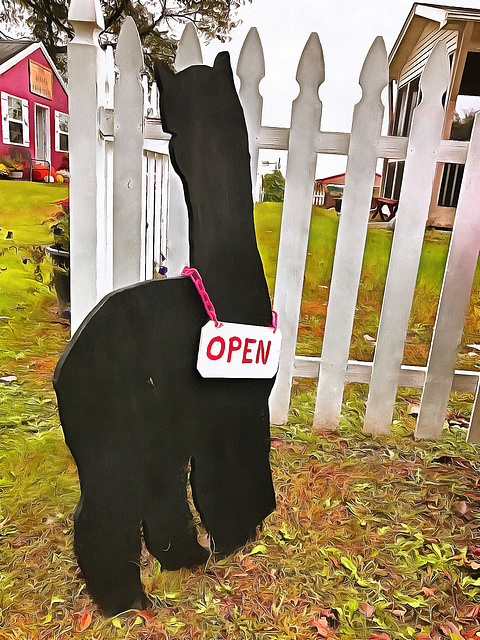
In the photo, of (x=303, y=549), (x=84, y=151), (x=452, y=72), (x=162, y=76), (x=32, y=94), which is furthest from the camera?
(x=452, y=72)

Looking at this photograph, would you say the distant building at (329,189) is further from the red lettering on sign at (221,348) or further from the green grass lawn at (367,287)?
the red lettering on sign at (221,348)

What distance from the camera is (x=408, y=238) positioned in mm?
1725

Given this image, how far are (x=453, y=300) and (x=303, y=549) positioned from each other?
1.13 m

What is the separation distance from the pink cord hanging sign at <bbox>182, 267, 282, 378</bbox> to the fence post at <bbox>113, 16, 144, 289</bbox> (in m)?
0.76

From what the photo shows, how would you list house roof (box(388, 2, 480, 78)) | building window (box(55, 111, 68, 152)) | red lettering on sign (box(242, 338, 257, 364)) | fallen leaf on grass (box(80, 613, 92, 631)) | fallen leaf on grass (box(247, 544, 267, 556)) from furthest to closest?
building window (box(55, 111, 68, 152))
house roof (box(388, 2, 480, 78))
fallen leaf on grass (box(247, 544, 267, 556))
red lettering on sign (box(242, 338, 257, 364))
fallen leaf on grass (box(80, 613, 92, 631))

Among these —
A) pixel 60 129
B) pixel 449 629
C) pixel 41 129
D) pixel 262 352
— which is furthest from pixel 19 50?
pixel 449 629

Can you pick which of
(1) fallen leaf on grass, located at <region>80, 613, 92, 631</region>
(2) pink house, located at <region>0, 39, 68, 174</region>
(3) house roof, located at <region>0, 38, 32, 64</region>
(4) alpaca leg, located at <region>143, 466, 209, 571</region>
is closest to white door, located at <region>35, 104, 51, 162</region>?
A: (2) pink house, located at <region>0, 39, 68, 174</region>

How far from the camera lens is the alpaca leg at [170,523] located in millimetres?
1052

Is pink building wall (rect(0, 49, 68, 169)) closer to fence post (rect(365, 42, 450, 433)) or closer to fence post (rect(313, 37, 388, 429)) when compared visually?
fence post (rect(313, 37, 388, 429))

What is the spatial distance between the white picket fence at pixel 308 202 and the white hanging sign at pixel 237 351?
630mm

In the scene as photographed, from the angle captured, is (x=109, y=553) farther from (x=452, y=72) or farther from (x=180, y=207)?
(x=452, y=72)

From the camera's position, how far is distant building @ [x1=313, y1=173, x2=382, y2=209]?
2131 millimetres

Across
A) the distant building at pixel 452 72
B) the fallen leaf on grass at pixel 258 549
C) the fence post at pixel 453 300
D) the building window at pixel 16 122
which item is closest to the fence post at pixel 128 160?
the fallen leaf on grass at pixel 258 549

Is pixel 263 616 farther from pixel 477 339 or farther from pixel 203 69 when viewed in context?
pixel 477 339
